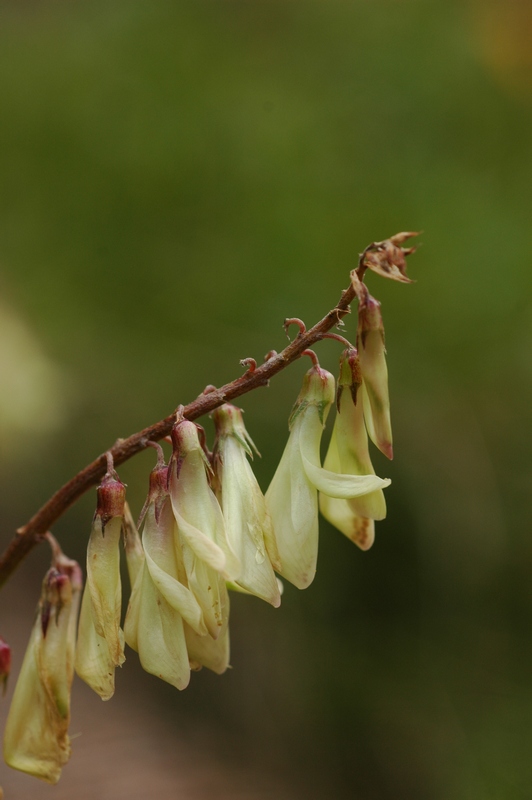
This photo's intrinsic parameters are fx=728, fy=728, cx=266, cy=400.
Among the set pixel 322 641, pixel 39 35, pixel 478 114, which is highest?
pixel 39 35

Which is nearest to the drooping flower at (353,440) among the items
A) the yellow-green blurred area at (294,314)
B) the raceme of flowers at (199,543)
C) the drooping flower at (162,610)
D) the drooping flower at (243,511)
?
the raceme of flowers at (199,543)

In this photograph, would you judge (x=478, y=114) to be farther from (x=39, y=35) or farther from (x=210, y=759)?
(x=210, y=759)

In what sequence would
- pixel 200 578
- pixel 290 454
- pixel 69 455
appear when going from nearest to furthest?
pixel 200 578, pixel 290 454, pixel 69 455

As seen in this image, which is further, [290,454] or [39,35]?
[39,35]

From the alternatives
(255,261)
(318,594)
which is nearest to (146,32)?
(255,261)

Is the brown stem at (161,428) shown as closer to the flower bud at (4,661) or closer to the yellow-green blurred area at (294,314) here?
the flower bud at (4,661)

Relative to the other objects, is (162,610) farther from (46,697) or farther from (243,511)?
(46,697)
